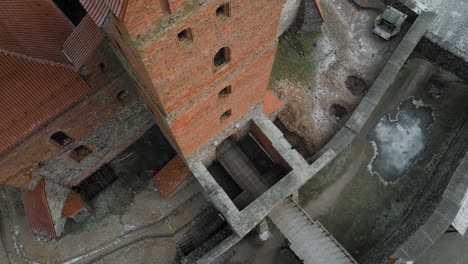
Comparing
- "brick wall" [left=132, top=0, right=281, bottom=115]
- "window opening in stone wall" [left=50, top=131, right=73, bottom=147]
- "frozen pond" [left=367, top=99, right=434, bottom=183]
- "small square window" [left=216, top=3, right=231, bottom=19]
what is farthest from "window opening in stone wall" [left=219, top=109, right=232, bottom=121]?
"frozen pond" [left=367, top=99, right=434, bottom=183]

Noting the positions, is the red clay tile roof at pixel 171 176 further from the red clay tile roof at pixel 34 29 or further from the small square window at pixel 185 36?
the small square window at pixel 185 36

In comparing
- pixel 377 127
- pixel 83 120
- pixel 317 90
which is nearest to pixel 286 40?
pixel 317 90

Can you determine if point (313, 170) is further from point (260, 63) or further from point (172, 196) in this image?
point (172, 196)

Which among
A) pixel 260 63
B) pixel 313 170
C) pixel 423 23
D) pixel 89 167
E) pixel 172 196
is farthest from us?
pixel 423 23

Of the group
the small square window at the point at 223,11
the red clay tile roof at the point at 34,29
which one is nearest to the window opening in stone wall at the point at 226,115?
the small square window at the point at 223,11

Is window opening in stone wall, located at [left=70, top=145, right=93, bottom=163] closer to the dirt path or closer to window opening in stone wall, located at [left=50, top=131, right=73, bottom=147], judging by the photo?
window opening in stone wall, located at [left=50, top=131, right=73, bottom=147]
